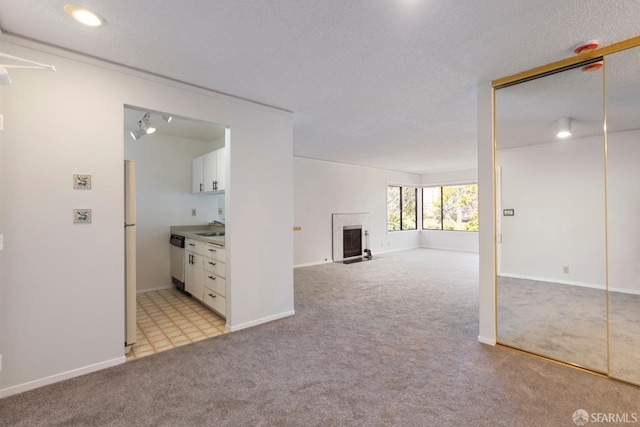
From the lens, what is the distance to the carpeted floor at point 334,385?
1774 mm

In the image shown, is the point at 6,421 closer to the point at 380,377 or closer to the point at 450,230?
the point at 380,377

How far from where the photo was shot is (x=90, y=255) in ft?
7.59

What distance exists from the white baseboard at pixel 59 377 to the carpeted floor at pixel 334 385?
0.05 m

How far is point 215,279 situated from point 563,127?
4.26 meters

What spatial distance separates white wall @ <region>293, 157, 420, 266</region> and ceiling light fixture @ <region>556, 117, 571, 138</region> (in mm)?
4579

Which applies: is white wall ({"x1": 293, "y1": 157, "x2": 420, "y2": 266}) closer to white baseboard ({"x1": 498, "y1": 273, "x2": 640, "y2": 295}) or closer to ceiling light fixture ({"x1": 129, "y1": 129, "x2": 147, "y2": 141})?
ceiling light fixture ({"x1": 129, "y1": 129, "x2": 147, "y2": 141})

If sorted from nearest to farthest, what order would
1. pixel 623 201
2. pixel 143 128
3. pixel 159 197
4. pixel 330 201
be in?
1. pixel 623 201
2. pixel 143 128
3. pixel 159 197
4. pixel 330 201

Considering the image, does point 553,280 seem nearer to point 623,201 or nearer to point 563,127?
point 623,201

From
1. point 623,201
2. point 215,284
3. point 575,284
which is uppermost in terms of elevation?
point 623,201

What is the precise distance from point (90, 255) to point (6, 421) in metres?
1.07

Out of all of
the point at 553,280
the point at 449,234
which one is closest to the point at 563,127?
the point at 553,280

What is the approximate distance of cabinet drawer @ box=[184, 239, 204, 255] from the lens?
3.83 metres

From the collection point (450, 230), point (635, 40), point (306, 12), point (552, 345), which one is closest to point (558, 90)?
point (635, 40)

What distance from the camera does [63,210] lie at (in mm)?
2211
